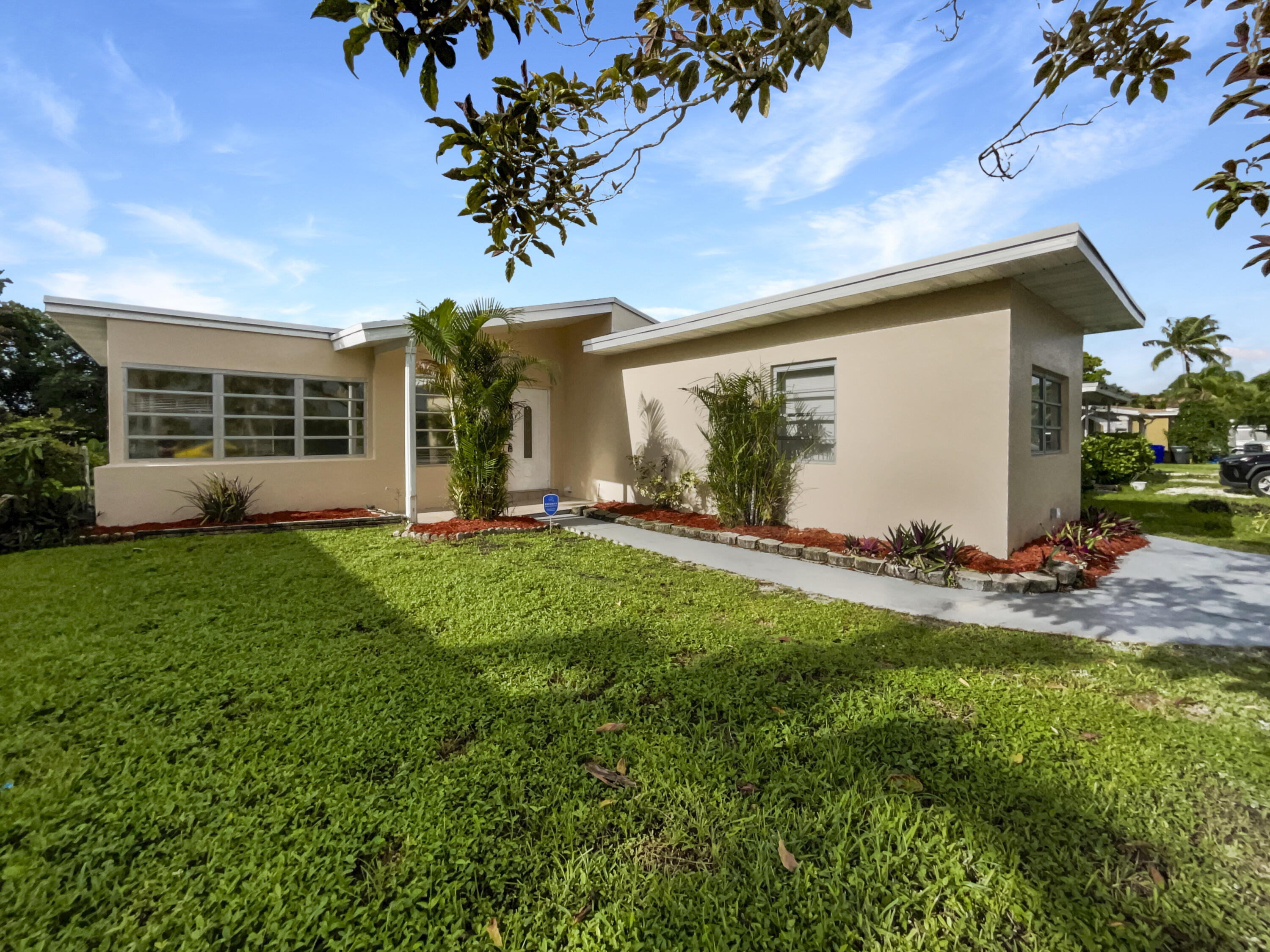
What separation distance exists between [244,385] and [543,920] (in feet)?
32.6

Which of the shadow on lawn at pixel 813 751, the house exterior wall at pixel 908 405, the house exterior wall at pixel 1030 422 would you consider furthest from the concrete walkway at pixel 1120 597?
the house exterior wall at pixel 908 405

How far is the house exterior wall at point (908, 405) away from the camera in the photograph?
5.82m

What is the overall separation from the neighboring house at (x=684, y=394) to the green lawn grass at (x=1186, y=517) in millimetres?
1572

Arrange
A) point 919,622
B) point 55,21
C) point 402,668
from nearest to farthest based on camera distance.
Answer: point 402,668 → point 919,622 → point 55,21

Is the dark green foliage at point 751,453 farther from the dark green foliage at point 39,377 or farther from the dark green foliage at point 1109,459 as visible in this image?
the dark green foliage at point 39,377

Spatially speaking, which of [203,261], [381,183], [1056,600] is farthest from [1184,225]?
[203,261]

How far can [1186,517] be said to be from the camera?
9.59 meters

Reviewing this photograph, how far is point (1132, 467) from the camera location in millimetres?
13961

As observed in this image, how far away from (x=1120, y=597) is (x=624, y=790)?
5.39 meters

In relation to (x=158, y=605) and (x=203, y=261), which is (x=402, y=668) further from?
(x=203, y=261)

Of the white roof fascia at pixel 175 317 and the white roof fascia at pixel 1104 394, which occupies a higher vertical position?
the white roof fascia at pixel 175 317

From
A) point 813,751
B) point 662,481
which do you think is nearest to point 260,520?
point 662,481

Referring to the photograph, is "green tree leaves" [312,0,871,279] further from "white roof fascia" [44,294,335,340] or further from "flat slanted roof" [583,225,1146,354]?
"white roof fascia" [44,294,335,340]

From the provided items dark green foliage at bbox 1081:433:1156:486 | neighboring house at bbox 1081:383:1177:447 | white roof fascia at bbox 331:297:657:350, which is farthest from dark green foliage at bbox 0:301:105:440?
dark green foliage at bbox 1081:433:1156:486
